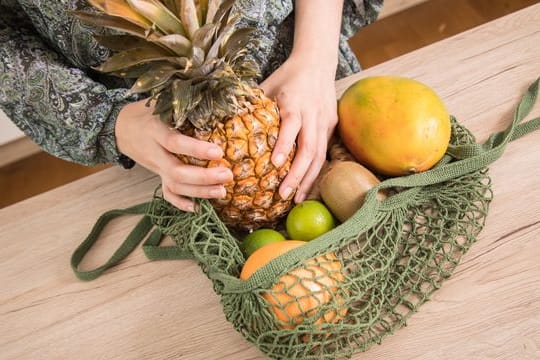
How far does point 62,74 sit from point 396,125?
53cm

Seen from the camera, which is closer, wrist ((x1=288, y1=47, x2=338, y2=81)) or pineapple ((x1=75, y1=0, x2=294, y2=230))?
pineapple ((x1=75, y1=0, x2=294, y2=230))

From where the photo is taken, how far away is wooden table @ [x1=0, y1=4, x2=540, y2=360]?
610mm

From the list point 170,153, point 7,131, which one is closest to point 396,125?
point 170,153

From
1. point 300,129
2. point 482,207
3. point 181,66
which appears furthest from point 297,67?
point 482,207

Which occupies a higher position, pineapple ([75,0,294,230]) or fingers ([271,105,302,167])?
pineapple ([75,0,294,230])

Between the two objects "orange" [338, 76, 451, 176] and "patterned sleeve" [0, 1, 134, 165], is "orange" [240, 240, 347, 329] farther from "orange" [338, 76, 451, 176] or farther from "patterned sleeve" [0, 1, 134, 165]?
"patterned sleeve" [0, 1, 134, 165]

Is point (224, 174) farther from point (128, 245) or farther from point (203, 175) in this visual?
point (128, 245)

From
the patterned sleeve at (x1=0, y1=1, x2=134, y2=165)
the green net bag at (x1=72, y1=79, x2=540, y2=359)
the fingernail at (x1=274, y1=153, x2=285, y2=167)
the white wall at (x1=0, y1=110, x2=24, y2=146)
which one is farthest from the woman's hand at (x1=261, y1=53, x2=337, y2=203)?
the white wall at (x1=0, y1=110, x2=24, y2=146)

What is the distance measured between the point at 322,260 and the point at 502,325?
0.22 metres

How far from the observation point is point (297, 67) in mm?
845

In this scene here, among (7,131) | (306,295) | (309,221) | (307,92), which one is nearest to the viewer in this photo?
(306,295)

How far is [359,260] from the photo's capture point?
62cm

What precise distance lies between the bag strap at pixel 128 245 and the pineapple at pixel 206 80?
0.12 metres

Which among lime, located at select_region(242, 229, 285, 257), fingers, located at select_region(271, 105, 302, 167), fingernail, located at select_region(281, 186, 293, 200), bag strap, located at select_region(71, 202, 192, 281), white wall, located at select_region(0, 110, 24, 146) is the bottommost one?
white wall, located at select_region(0, 110, 24, 146)
